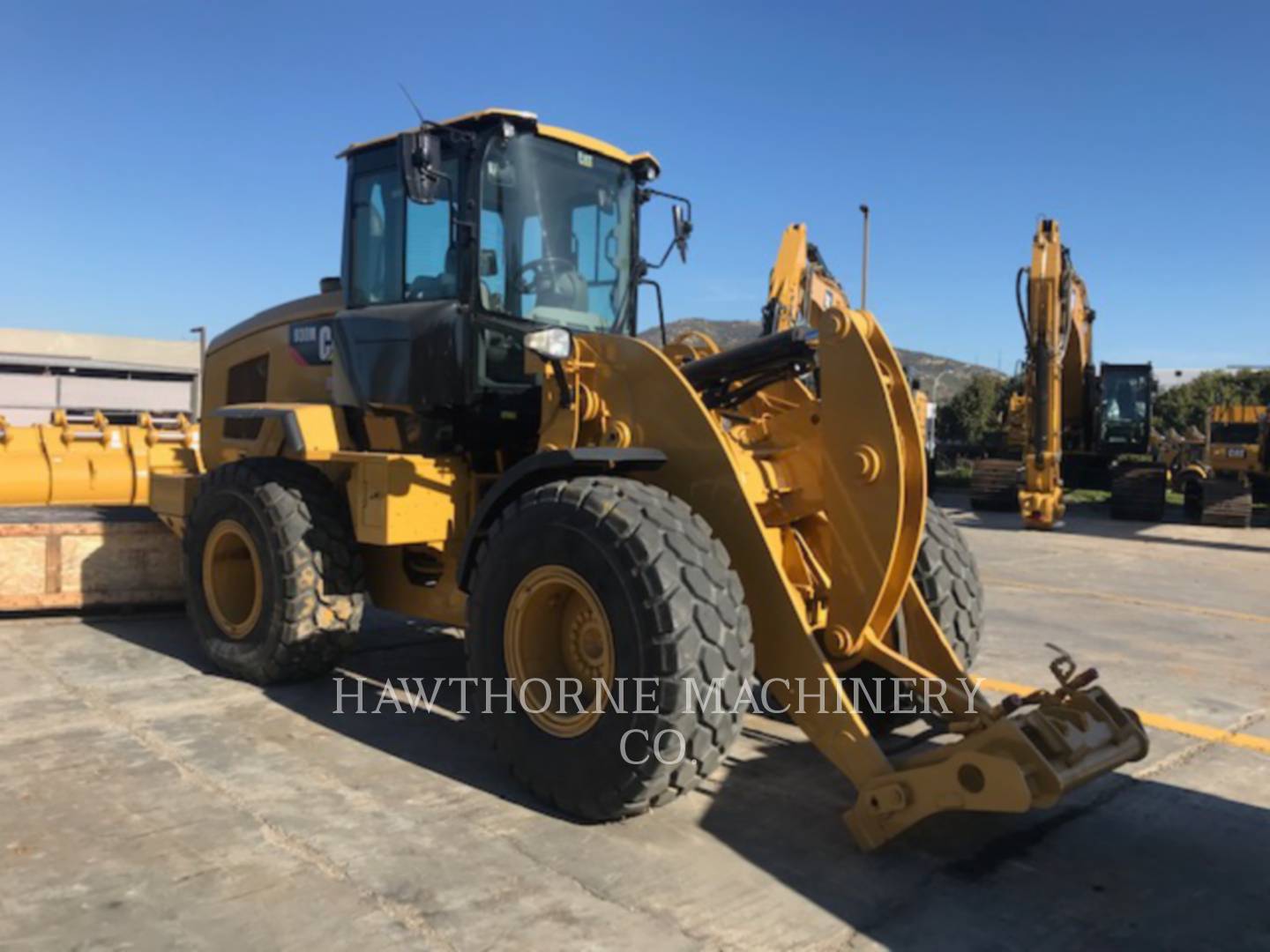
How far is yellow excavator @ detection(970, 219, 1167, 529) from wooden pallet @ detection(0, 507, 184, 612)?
11936mm

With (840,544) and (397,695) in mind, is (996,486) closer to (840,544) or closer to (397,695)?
(397,695)

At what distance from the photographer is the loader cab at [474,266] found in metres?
4.95

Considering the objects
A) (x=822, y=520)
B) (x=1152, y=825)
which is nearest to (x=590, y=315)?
(x=822, y=520)

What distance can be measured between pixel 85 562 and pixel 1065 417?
18040mm

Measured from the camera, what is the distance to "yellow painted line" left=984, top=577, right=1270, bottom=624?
8.56m

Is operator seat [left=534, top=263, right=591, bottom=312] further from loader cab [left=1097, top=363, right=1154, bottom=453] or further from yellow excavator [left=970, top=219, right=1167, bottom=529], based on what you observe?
loader cab [left=1097, top=363, right=1154, bottom=453]

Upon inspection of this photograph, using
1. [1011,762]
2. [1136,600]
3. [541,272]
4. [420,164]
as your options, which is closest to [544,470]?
[541,272]

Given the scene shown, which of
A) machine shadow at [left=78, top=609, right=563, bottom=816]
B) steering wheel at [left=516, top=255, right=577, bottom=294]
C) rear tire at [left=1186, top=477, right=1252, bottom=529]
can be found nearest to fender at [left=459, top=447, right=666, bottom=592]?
machine shadow at [left=78, top=609, right=563, bottom=816]

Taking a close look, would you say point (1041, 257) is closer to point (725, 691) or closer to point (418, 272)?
point (418, 272)

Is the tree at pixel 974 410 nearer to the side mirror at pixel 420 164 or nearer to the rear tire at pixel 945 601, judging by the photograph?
the rear tire at pixel 945 601

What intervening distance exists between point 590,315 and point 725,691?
2584 mm

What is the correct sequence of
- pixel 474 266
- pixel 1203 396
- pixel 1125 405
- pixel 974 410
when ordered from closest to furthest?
pixel 474 266 < pixel 1125 405 < pixel 974 410 < pixel 1203 396

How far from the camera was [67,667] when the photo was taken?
5910 millimetres

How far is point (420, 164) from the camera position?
4551 millimetres
